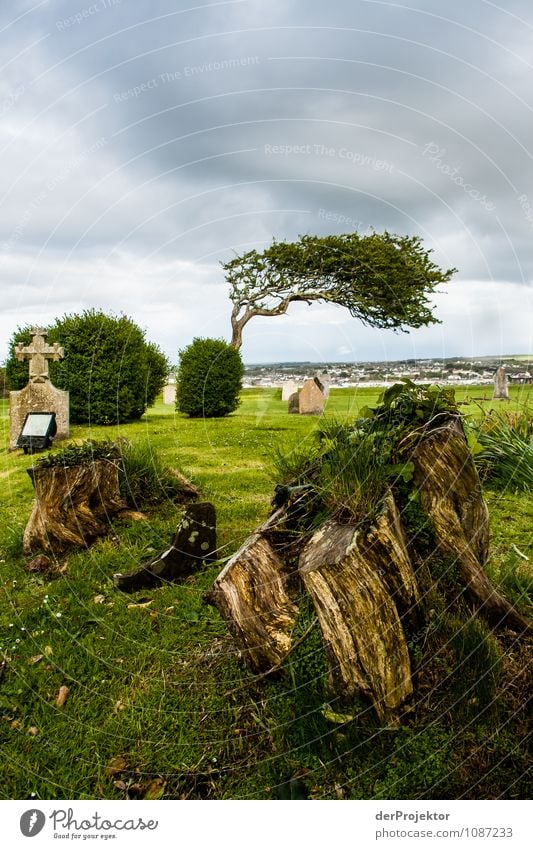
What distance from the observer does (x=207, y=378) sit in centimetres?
1612

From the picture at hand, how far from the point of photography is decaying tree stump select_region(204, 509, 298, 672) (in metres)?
2.92

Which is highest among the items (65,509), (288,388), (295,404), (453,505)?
(288,388)

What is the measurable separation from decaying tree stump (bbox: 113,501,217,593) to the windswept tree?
923 centimetres

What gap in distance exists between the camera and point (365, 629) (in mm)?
2523

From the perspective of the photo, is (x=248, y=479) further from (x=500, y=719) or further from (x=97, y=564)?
(x=500, y=719)

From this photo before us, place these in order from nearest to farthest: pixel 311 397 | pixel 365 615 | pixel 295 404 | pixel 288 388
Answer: pixel 365 615
pixel 311 397
pixel 295 404
pixel 288 388

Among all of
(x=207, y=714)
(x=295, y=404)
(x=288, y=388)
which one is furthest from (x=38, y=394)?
(x=207, y=714)

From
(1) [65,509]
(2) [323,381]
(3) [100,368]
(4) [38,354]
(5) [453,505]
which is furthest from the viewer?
(2) [323,381]

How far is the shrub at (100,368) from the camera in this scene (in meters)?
14.2

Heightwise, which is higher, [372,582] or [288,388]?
[288,388]

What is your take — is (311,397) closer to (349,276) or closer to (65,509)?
(349,276)

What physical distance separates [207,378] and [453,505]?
13451 millimetres

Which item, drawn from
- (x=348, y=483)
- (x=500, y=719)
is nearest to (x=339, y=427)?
Result: (x=348, y=483)

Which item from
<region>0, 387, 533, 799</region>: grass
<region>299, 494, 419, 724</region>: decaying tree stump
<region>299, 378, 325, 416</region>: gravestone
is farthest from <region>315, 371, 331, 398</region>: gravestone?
<region>299, 494, 419, 724</region>: decaying tree stump
